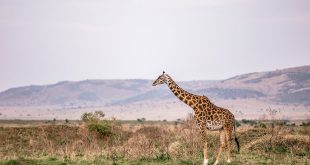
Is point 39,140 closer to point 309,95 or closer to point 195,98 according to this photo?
point 195,98

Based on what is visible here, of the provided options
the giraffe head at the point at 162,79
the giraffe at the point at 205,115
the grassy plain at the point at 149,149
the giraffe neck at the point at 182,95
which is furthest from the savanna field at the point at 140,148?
the giraffe head at the point at 162,79

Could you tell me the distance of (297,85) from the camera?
19525 cm

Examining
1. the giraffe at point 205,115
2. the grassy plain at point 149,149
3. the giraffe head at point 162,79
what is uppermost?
the giraffe head at point 162,79

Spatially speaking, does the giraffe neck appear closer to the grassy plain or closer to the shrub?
the grassy plain

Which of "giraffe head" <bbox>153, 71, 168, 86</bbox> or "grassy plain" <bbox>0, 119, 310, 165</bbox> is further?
"grassy plain" <bbox>0, 119, 310, 165</bbox>

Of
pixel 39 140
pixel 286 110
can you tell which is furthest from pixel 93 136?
pixel 286 110

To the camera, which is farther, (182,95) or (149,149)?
(149,149)

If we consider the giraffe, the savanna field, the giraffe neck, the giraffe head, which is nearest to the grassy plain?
the savanna field

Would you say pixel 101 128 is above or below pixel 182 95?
below

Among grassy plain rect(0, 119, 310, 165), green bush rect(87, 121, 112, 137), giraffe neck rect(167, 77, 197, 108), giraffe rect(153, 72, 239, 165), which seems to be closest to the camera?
giraffe rect(153, 72, 239, 165)

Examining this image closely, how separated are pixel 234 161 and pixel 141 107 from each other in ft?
519

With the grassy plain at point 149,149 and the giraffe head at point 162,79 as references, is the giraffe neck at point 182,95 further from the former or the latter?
the grassy plain at point 149,149

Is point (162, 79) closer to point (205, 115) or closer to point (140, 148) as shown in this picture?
A: point (205, 115)

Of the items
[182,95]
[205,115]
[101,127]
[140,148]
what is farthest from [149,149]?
[101,127]
